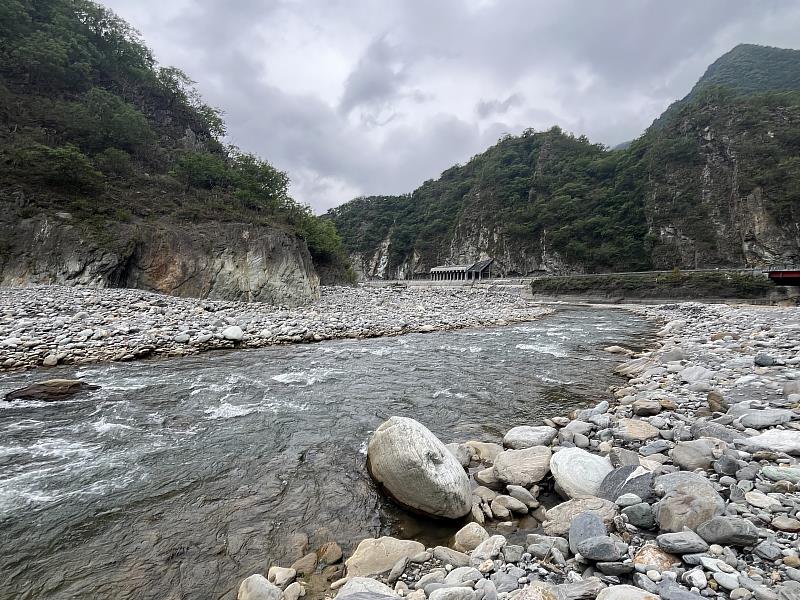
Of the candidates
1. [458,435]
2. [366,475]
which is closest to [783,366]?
[458,435]

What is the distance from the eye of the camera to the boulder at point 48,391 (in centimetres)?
761

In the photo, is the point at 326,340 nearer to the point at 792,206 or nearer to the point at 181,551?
the point at 181,551

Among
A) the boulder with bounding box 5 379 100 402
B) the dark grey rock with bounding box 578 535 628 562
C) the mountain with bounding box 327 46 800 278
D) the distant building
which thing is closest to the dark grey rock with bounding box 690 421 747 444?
the dark grey rock with bounding box 578 535 628 562

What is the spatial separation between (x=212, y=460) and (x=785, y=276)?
43.7 m

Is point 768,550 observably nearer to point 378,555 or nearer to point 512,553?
point 512,553

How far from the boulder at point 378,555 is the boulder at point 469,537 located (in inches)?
15.3

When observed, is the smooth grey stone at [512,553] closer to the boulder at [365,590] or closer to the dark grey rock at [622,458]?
the boulder at [365,590]

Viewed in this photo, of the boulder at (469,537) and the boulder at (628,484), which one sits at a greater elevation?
the boulder at (628,484)

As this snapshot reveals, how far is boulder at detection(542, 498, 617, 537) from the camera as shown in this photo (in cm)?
340

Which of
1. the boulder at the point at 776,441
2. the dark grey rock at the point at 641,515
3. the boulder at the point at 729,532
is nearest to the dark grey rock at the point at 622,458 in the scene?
the dark grey rock at the point at 641,515

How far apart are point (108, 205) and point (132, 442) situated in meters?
24.6

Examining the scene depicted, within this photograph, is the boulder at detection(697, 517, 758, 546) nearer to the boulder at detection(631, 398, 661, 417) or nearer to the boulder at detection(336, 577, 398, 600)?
the boulder at detection(336, 577, 398, 600)

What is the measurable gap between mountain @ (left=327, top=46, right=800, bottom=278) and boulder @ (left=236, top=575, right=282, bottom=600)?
6104 cm

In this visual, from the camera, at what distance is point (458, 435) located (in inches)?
252
